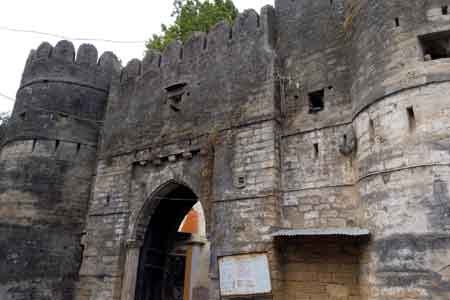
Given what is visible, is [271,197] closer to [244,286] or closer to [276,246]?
Result: [276,246]

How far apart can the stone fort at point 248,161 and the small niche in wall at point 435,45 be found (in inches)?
1.1

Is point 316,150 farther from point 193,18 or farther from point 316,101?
point 193,18

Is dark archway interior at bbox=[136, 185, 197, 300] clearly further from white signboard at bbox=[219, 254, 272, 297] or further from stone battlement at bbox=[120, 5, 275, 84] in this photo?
stone battlement at bbox=[120, 5, 275, 84]

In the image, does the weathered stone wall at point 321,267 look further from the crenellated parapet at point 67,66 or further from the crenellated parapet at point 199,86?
the crenellated parapet at point 67,66

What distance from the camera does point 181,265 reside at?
39.3 ft

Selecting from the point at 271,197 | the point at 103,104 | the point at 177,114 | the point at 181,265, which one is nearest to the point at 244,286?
the point at 271,197

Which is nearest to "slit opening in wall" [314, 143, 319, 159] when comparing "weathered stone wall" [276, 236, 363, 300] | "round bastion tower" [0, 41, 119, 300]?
"weathered stone wall" [276, 236, 363, 300]

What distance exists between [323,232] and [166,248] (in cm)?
525

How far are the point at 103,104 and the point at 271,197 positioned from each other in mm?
6243

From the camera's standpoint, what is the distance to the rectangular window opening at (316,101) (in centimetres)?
733

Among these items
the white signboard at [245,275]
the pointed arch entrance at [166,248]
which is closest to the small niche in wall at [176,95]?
the pointed arch entrance at [166,248]

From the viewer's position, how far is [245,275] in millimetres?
6559

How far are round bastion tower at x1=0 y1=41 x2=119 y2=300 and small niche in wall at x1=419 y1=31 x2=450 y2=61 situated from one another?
8.00 metres

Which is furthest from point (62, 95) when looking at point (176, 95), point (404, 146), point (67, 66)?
point (404, 146)
